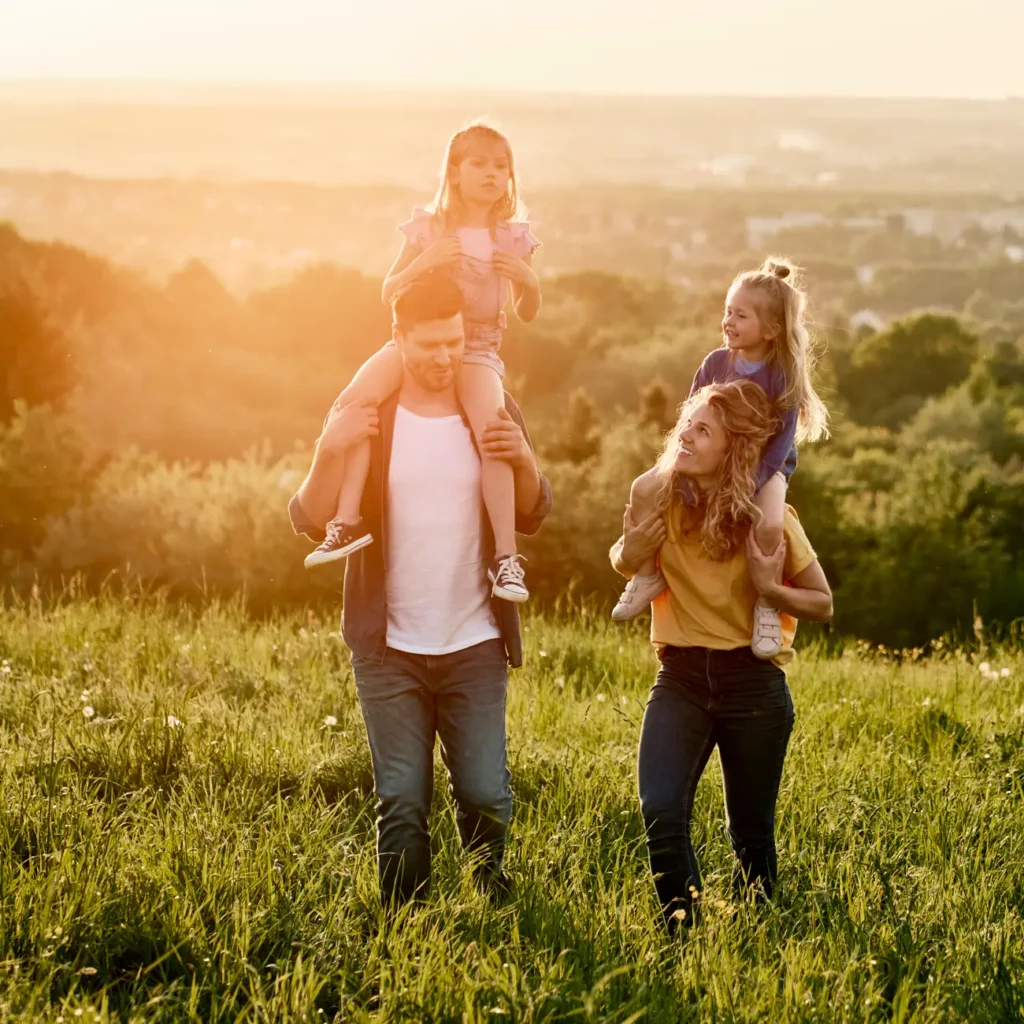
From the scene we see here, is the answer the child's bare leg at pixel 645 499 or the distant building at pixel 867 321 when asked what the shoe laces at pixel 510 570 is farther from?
the distant building at pixel 867 321

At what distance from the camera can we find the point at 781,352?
157 inches

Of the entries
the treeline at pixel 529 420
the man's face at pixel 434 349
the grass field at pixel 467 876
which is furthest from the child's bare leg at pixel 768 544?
the treeline at pixel 529 420

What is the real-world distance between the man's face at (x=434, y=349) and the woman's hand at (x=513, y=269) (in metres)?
0.70

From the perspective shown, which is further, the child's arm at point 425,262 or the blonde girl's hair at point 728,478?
the child's arm at point 425,262

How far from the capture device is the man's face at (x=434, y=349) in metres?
3.41

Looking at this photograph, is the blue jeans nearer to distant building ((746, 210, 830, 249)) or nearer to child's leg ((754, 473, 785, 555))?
child's leg ((754, 473, 785, 555))

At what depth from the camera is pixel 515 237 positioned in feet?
13.9

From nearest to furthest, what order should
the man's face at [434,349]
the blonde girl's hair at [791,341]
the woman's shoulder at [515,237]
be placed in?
the man's face at [434,349] < the blonde girl's hair at [791,341] < the woman's shoulder at [515,237]

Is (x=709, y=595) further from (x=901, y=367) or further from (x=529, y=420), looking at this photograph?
(x=901, y=367)

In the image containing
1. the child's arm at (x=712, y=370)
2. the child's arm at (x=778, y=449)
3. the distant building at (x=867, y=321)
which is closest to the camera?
the child's arm at (x=778, y=449)

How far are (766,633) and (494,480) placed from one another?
0.85 meters

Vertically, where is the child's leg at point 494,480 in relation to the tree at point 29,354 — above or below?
above

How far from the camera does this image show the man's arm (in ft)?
11.3

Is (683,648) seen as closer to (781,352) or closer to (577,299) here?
(781,352)
